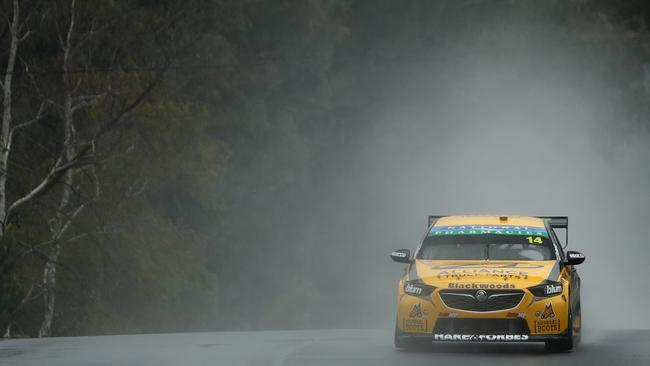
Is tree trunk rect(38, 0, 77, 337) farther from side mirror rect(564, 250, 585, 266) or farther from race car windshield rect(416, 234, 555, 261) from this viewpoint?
side mirror rect(564, 250, 585, 266)

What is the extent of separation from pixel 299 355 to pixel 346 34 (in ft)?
250

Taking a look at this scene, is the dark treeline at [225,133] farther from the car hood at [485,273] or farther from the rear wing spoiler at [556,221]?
the car hood at [485,273]

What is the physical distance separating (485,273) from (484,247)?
142cm

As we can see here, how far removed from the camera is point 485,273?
17.2m

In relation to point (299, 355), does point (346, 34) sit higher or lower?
higher

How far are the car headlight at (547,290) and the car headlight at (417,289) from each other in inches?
43.0

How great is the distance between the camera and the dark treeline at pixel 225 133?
52.6 metres

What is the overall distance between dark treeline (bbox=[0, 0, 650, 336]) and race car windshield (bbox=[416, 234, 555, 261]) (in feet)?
32.4

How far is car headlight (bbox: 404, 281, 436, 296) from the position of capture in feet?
56.4

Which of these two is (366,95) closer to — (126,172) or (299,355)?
(126,172)

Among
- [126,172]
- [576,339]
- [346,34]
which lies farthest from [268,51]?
[576,339]

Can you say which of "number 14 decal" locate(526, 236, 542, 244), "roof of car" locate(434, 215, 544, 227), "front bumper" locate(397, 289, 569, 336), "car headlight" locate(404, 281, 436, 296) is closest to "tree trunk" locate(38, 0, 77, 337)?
"roof of car" locate(434, 215, 544, 227)

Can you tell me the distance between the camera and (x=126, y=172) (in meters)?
57.7

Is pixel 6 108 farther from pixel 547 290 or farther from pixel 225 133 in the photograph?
pixel 547 290
